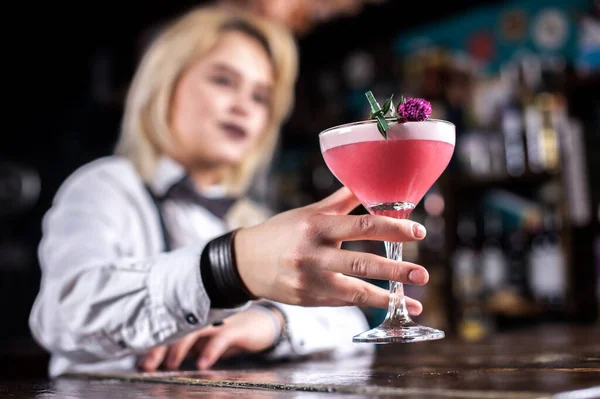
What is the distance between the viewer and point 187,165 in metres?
2.03

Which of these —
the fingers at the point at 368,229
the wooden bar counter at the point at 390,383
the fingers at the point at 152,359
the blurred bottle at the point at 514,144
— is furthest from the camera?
the blurred bottle at the point at 514,144

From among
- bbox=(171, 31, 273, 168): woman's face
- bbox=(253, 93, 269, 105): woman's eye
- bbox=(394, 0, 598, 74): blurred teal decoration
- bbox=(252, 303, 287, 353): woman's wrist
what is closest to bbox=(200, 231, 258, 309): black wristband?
bbox=(252, 303, 287, 353): woman's wrist

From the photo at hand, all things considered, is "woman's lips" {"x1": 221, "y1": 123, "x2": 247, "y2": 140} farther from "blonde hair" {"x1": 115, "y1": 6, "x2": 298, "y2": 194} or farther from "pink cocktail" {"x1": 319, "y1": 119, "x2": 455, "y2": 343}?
"pink cocktail" {"x1": 319, "y1": 119, "x2": 455, "y2": 343}

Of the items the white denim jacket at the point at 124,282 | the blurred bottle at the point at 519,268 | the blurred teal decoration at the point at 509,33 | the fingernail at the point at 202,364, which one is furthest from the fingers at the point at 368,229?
the blurred teal decoration at the point at 509,33

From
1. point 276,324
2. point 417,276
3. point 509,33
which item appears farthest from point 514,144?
point 417,276

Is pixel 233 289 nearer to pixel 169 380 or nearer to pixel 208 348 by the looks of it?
pixel 169 380

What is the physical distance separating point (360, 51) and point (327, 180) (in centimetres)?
85

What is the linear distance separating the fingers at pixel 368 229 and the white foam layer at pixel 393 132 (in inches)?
5.0

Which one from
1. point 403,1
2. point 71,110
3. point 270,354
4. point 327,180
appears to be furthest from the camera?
point 71,110

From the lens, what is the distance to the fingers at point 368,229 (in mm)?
785

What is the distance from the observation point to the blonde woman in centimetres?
84

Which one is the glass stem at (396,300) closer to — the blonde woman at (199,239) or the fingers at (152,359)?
the blonde woman at (199,239)

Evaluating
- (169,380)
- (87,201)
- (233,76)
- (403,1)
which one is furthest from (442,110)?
(169,380)

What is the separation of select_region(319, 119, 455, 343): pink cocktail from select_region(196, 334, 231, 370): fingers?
17.0 inches
